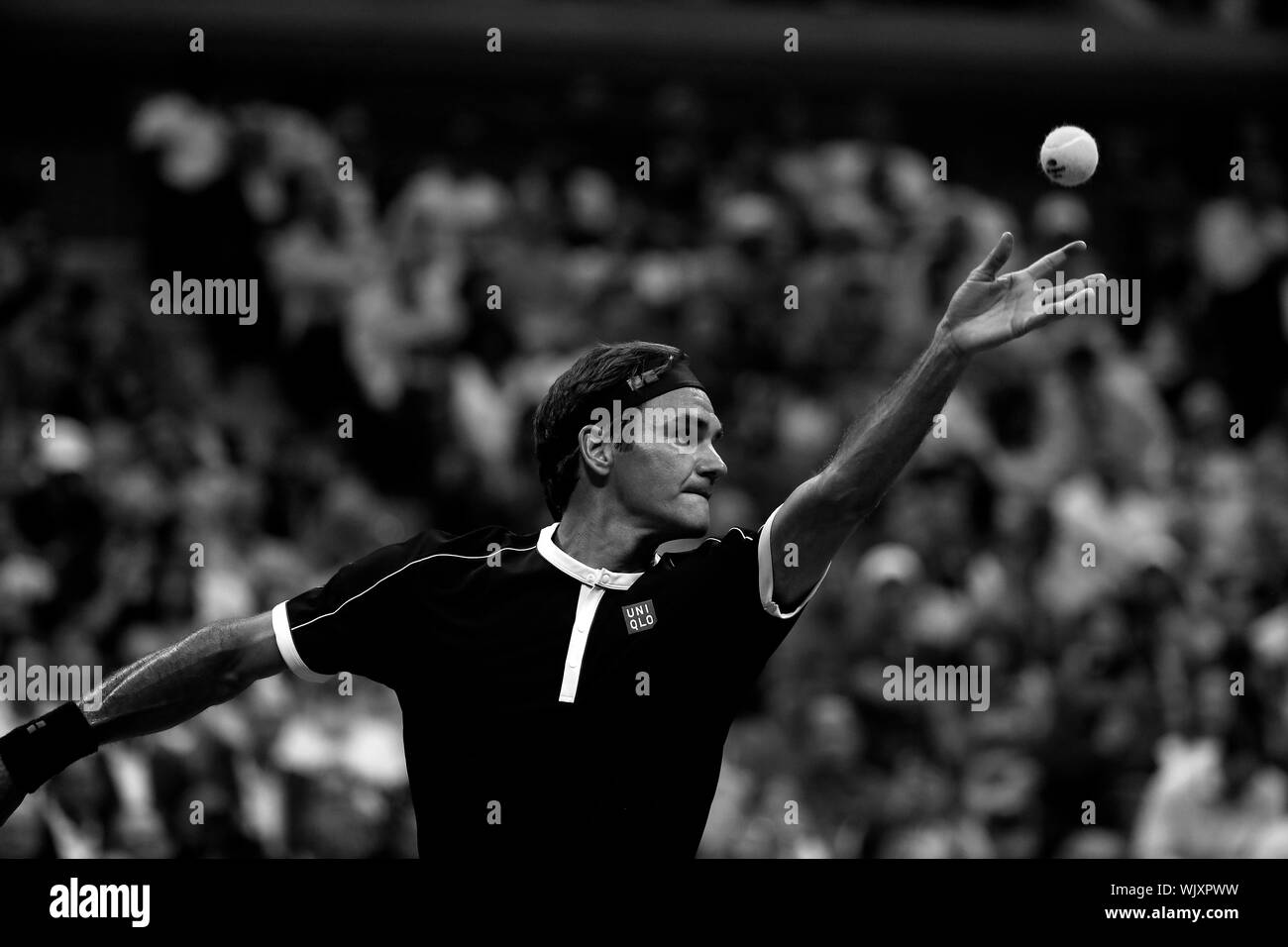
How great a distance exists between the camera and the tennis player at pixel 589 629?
3.99 meters

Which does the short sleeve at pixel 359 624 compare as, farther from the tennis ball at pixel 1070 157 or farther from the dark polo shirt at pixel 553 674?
the tennis ball at pixel 1070 157

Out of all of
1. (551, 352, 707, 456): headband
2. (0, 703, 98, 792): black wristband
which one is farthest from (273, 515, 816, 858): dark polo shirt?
(0, 703, 98, 792): black wristband

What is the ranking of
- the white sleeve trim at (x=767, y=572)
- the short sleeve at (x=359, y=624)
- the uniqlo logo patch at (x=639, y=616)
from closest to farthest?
the white sleeve trim at (x=767, y=572), the uniqlo logo patch at (x=639, y=616), the short sleeve at (x=359, y=624)

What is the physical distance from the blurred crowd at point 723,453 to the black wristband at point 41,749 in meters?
2.22

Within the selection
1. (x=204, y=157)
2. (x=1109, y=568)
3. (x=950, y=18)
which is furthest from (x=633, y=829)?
(x=950, y=18)

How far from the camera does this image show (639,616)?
430cm

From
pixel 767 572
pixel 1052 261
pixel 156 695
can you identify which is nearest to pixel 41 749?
pixel 156 695

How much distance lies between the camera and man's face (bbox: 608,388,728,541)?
433 centimetres

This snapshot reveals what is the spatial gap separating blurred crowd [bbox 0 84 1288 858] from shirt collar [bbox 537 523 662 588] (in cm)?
292

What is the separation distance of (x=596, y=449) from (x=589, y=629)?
1.55 ft

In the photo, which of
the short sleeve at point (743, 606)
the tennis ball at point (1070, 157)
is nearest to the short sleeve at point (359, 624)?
the short sleeve at point (743, 606)

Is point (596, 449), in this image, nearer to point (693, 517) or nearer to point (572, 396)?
point (572, 396)

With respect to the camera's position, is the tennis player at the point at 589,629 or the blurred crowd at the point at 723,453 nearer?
the tennis player at the point at 589,629
